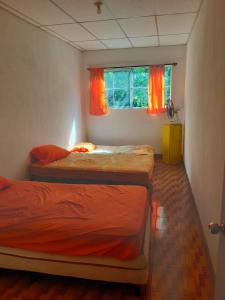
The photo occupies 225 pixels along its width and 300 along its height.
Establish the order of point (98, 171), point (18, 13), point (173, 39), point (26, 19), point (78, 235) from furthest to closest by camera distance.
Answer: point (173, 39), point (98, 171), point (26, 19), point (18, 13), point (78, 235)

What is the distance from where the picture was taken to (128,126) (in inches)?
224

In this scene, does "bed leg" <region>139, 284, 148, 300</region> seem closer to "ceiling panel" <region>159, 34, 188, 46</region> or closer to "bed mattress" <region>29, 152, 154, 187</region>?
"bed mattress" <region>29, 152, 154, 187</region>

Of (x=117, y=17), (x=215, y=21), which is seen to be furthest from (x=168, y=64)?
(x=215, y=21)

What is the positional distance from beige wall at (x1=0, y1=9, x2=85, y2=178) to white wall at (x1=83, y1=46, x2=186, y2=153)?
94 centimetres

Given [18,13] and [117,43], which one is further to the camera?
[117,43]

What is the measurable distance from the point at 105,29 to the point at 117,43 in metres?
1.06

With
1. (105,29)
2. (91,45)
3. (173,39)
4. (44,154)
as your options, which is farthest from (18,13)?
(173,39)

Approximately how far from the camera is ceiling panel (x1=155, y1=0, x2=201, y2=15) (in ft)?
9.08

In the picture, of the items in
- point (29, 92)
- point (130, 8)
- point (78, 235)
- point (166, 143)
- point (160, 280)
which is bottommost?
point (160, 280)

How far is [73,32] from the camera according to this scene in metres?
3.93

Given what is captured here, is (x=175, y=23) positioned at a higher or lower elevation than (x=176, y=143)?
higher

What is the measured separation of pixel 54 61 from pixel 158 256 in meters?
3.57

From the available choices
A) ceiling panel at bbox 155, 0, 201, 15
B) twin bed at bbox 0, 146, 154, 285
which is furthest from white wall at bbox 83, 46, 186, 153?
twin bed at bbox 0, 146, 154, 285

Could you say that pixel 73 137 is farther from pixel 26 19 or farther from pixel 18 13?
pixel 18 13
